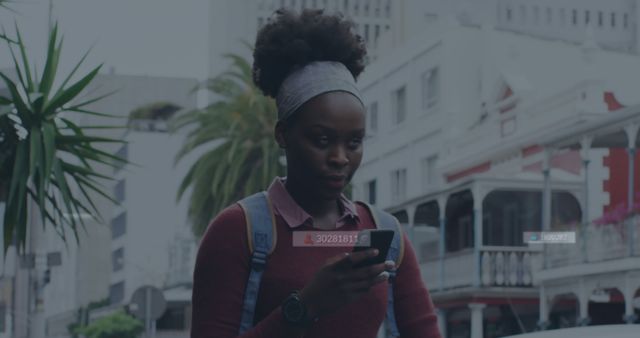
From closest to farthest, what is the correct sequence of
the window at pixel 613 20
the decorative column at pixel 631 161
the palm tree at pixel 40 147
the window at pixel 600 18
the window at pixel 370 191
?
1. the palm tree at pixel 40 147
2. the decorative column at pixel 631 161
3. the window at pixel 370 191
4. the window at pixel 613 20
5. the window at pixel 600 18

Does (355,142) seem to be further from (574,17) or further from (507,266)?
(574,17)

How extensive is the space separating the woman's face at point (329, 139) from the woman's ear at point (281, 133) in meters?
0.03

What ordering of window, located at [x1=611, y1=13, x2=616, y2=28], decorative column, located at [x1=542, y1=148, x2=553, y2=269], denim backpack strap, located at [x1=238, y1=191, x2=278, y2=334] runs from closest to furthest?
denim backpack strap, located at [x1=238, y1=191, x2=278, y2=334], decorative column, located at [x1=542, y1=148, x2=553, y2=269], window, located at [x1=611, y1=13, x2=616, y2=28]

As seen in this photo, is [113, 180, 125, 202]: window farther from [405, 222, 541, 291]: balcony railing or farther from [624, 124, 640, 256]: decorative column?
[624, 124, 640, 256]: decorative column

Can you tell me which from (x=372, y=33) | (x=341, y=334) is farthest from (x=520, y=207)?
(x=372, y=33)

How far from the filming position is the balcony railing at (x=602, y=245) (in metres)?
30.0

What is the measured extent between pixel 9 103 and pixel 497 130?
24.4m

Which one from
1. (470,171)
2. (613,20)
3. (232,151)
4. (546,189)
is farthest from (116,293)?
(546,189)

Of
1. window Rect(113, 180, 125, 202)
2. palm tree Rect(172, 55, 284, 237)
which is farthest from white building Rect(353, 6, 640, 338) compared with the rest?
window Rect(113, 180, 125, 202)

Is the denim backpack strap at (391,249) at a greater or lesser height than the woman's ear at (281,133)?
lesser

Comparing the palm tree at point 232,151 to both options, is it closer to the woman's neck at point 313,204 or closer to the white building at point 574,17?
the woman's neck at point 313,204

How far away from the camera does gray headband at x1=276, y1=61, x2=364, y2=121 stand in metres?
3.21

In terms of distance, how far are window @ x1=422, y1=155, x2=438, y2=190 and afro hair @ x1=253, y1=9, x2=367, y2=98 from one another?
1537 inches

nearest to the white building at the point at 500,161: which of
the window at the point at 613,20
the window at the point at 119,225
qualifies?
the window at the point at 119,225
